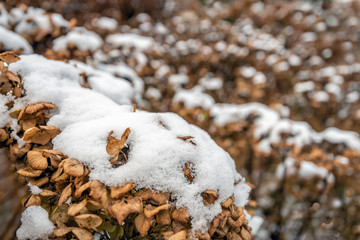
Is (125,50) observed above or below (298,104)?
above

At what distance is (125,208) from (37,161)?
0.35 metres

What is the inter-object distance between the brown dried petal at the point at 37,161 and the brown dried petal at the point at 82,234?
0.23 m

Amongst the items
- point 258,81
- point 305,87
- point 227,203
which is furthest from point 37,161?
point 305,87

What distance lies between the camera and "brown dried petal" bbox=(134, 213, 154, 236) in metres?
0.80

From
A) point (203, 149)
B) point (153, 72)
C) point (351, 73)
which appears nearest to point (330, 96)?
point (351, 73)

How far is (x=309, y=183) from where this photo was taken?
2.71 metres

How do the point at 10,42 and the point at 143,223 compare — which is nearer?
the point at 143,223

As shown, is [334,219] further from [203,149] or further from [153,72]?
[153,72]

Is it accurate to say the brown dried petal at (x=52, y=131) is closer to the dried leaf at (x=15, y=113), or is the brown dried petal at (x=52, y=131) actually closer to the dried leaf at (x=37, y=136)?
the dried leaf at (x=37, y=136)

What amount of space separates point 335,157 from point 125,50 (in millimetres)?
2807

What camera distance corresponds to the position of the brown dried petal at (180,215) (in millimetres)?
836

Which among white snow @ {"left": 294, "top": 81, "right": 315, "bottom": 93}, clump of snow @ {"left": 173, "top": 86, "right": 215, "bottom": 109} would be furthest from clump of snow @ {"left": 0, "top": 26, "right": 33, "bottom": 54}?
white snow @ {"left": 294, "top": 81, "right": 315, "bottom": 93}

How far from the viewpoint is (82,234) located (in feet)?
2.57

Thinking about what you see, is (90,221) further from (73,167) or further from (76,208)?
(73,167)
